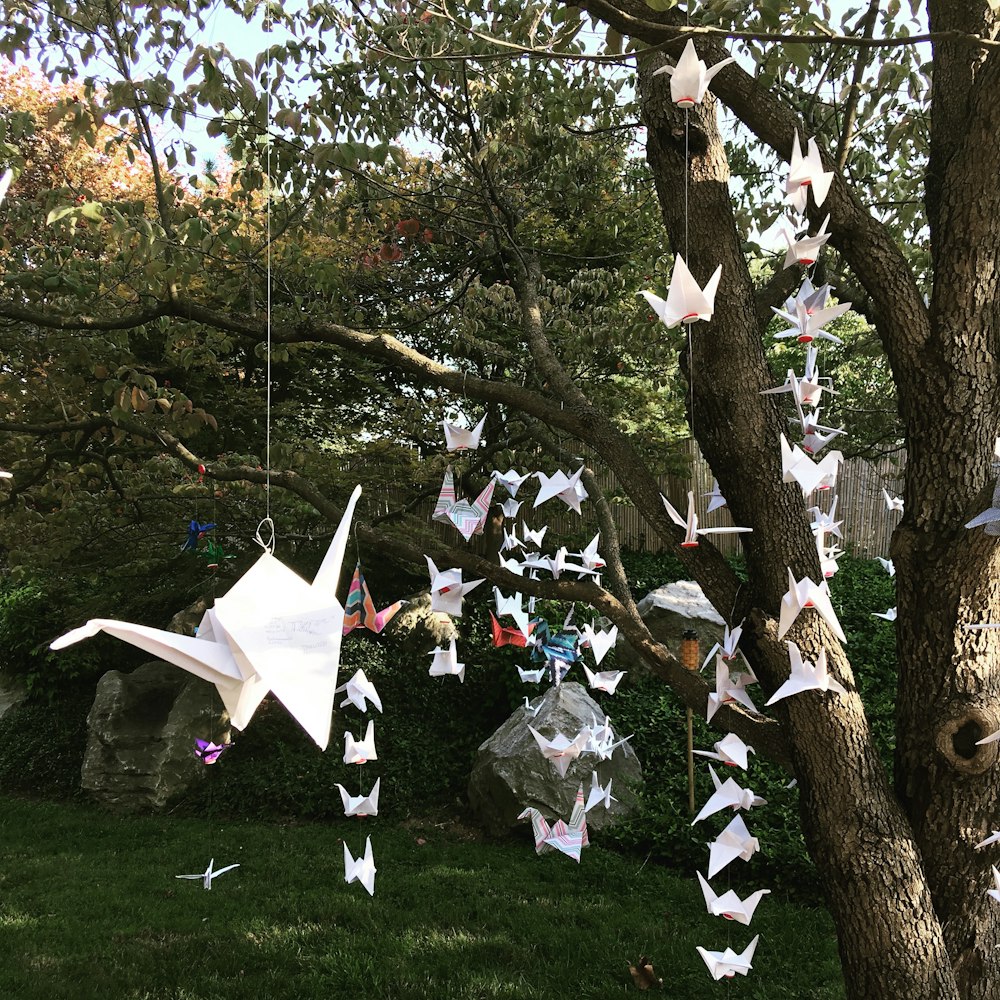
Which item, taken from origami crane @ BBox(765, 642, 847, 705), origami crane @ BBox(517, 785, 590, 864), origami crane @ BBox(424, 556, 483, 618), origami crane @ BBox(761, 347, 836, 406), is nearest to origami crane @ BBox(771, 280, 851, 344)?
origami crane @ BBox(761, 347, 836, 406)

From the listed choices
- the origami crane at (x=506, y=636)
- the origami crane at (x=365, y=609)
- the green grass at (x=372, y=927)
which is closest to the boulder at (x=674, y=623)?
the green grass at (x=372, y=927)

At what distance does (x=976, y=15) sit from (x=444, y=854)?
17.7 ft

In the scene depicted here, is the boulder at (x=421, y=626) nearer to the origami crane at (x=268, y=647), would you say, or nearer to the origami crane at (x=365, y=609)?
the origami crane at (x=365, y=609)

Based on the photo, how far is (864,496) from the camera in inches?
459

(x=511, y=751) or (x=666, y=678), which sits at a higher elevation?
(x=666, y=678)

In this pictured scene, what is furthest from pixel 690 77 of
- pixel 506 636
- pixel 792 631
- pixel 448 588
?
pixel 506 636

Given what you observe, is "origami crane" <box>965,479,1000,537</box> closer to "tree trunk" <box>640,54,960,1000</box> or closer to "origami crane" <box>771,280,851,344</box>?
"tree trunk" <box>640,54,960,1000</box>

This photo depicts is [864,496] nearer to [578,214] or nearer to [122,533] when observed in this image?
[578,214]

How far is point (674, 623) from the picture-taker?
25.2ft

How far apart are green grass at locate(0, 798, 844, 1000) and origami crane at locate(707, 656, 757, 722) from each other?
188 centimetres

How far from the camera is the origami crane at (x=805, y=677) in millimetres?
2293

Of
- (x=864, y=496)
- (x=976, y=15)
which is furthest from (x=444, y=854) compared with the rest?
(x=864, y=496)

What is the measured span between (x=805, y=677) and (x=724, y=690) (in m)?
0.39

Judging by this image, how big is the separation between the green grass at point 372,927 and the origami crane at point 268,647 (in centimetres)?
280
